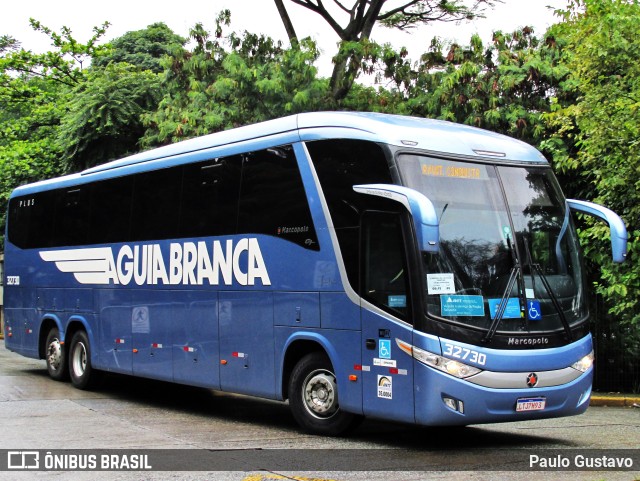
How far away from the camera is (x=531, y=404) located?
9664 millimetres

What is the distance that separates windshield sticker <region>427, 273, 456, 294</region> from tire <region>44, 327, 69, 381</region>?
9.73 meters

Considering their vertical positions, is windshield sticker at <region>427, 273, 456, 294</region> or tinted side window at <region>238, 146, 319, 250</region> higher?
tinted side window at <region>238, 146, 319, 250</region>

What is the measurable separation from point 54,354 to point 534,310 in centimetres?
1070

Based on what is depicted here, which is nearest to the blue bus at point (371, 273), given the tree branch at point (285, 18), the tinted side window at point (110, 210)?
the tinted side window at point (110, 210)

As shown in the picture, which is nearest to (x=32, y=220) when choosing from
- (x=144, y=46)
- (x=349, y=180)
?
(x=349, y=180)

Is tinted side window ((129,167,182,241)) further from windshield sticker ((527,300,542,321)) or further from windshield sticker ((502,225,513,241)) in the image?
windshield sticker ((527,300,542,321))

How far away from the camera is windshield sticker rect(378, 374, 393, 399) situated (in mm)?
9812

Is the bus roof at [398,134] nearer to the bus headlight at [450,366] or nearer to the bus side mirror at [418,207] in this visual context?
the bus side mirror at [418,207]

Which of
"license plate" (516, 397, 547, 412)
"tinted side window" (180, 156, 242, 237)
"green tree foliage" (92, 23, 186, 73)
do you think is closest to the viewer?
"license plate" (516, 397, 547, 412)

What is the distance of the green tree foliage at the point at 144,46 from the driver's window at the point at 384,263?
113 feet

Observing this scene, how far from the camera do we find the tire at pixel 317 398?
10625mm

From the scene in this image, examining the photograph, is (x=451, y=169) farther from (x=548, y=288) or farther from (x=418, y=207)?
(x=548, y=288)

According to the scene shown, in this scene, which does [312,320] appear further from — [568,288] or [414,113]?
[414,113]

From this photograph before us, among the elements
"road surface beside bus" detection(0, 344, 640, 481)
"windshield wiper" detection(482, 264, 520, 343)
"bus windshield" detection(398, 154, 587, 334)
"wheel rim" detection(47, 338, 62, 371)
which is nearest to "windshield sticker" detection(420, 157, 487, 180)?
"bus windshield" detection(398, 154, 587, 334)
